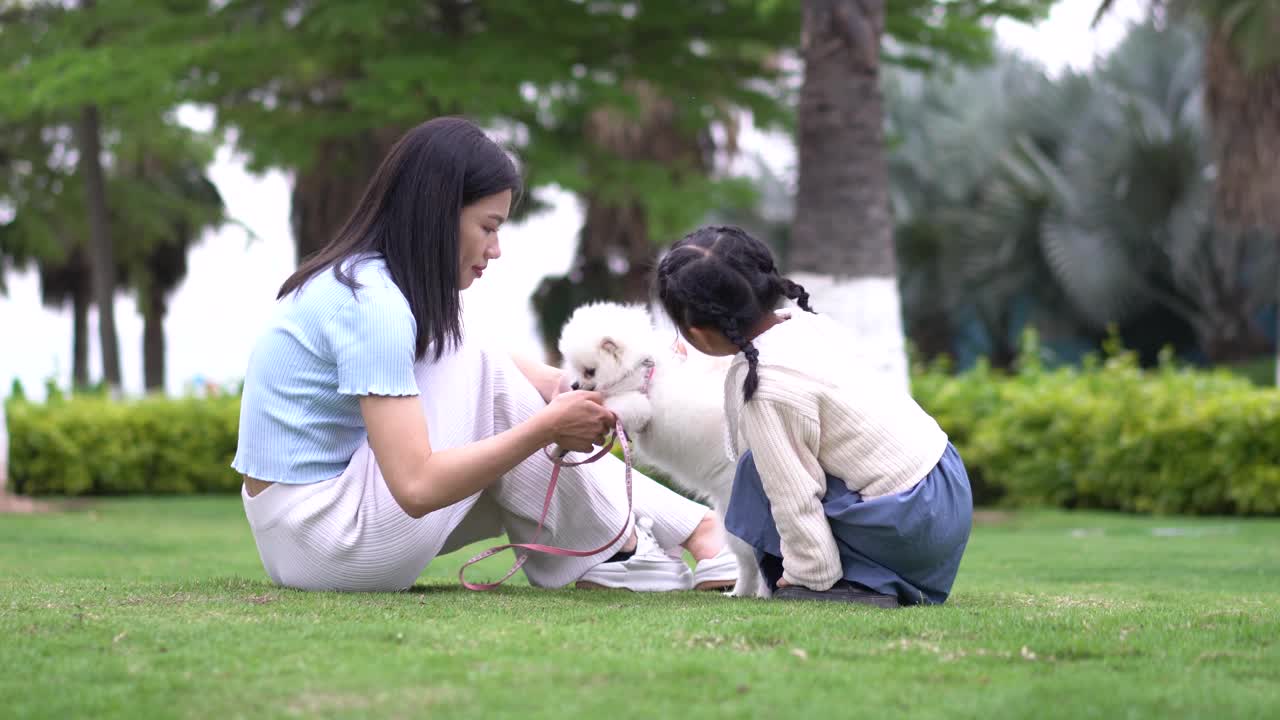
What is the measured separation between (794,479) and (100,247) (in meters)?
15.0

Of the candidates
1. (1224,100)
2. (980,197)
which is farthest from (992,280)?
(1224,100)

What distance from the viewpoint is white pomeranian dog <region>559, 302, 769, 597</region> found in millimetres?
4484

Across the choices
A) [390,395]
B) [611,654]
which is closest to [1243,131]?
[390,395]

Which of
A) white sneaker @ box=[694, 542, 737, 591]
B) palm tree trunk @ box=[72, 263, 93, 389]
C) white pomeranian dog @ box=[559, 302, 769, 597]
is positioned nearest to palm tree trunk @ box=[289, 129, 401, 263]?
palm tree trunk @ box=[72, 263, 93, 389]

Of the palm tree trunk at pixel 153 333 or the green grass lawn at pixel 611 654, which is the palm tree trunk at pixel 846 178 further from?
the palm tree trunk at pixel 153 333

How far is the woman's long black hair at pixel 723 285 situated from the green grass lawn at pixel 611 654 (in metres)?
0.77

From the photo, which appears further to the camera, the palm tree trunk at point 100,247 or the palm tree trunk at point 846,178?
the palm tree trunk at point 100,247

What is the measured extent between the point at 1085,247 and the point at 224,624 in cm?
2352

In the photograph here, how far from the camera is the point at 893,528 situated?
3.79m

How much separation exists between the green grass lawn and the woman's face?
3.16 feet

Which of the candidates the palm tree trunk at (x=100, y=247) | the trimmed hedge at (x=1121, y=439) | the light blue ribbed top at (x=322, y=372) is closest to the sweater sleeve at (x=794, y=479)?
the light blue ribbed top at (x=322, y=372)

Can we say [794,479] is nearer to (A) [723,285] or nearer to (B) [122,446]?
(A) [723,285]

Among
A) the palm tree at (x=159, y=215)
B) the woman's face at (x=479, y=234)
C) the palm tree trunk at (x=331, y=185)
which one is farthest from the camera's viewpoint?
the palm tree at (x=159, y=215)

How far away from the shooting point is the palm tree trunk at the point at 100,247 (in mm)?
16531
